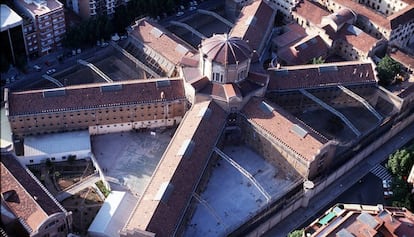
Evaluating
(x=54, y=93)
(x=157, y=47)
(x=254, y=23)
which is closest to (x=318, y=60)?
(x=254, y=23)

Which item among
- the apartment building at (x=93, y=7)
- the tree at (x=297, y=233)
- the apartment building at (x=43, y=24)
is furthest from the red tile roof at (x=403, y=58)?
the apartment building at (x=43, y=24)

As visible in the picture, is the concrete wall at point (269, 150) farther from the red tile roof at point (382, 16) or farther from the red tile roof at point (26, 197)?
the red tile roof at point (382, 16)

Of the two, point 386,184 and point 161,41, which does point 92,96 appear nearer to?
point 161,41

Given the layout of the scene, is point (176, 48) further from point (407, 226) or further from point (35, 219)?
point (407, 226)

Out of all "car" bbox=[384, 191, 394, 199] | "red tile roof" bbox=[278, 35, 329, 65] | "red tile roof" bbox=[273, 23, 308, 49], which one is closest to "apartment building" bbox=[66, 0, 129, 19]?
"red tile roof" bbox=[273, 23, 308, 49]

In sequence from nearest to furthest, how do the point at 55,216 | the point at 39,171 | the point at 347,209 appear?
the point at 55,216 → the point at 347,209 → the point at 39,171

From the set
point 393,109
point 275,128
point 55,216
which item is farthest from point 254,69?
point 55,216

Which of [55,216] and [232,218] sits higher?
[55,216]
